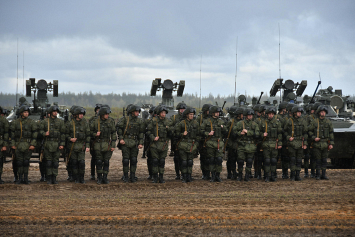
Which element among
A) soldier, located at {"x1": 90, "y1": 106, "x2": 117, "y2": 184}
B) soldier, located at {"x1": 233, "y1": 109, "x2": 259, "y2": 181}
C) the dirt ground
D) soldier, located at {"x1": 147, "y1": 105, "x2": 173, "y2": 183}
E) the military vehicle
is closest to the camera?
the dirt ground

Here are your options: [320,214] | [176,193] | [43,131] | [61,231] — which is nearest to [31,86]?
[43,131]

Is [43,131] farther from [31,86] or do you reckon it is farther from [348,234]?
[31,86]

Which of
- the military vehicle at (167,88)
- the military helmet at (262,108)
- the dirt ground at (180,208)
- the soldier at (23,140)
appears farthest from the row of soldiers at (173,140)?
the military vehicle at (167,88)

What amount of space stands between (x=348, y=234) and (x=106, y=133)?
6915mm

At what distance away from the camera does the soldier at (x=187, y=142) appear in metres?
11.2

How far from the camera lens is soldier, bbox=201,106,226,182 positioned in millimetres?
11273

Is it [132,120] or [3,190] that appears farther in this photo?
[132,120]

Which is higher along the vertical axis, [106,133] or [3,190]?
[106,133]

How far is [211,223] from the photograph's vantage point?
6.78 meters

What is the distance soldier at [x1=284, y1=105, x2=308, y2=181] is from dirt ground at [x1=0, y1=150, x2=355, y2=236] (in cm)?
53

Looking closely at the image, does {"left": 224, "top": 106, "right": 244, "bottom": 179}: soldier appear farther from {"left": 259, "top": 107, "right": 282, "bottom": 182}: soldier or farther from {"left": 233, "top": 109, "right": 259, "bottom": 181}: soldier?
{"left": 259, "top": 107, "right": 282, "bottom": 182}: soldier

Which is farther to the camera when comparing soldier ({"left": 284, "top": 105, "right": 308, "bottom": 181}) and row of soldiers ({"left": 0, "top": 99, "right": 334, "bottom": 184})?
soldier ({"left": 284, "top": 105, "right": 308, "bottom": 181})

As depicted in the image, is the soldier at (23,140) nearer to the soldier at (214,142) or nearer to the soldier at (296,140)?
the soldier at (214,142)

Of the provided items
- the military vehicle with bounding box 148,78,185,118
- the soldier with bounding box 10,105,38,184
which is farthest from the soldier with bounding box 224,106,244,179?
the military vehicle with bounding box 148,78,185,118
